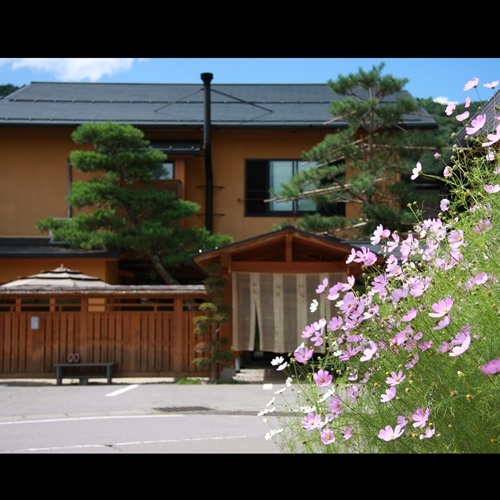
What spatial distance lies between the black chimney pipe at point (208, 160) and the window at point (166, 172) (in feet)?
3.04

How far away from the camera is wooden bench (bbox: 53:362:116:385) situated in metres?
16.1

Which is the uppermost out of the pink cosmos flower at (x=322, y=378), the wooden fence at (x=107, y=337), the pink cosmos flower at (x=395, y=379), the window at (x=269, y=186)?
the window at (x=269, y=186)

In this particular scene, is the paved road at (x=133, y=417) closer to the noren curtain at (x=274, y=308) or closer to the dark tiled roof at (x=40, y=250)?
the noren curtain at (x=274, y=308)

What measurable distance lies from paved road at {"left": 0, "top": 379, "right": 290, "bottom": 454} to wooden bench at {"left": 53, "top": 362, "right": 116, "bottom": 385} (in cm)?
18

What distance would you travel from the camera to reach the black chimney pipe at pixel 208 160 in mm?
21094

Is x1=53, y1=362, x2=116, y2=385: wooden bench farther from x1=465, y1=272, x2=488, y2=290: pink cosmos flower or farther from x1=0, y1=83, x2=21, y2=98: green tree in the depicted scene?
x1=0, y1=83, x2=21, y2=98: green tree

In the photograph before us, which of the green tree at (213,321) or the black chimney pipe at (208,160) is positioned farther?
the black chimney pipe at (208,160)

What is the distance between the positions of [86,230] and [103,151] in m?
1.77

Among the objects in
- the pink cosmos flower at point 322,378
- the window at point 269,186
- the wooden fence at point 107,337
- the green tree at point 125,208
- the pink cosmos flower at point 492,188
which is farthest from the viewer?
the window at point 269,186

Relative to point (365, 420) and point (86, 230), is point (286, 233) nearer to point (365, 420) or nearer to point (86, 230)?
point (86, 230)

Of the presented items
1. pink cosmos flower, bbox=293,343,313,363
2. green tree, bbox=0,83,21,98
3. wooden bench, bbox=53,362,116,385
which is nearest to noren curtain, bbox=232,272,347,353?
wooden bench, bbox=53,362,116,385

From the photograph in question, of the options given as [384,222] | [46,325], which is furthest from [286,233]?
[46,325]

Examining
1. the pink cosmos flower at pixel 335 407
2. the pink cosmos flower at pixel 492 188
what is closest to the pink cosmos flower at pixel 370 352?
the pink cosmos flower at pixel 335 407

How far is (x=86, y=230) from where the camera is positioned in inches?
742
